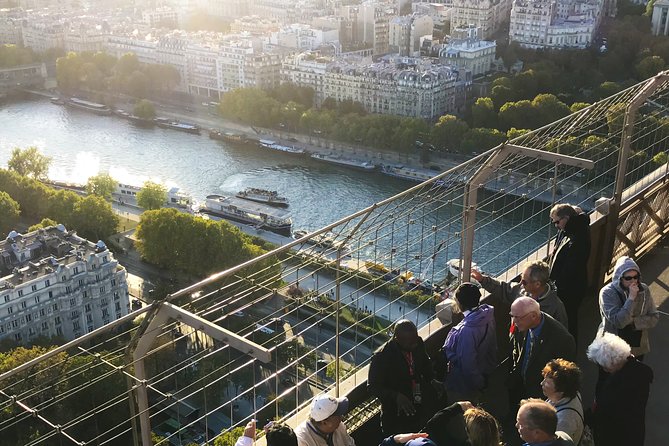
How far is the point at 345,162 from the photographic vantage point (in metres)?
12.4

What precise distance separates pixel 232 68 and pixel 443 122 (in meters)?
6.14

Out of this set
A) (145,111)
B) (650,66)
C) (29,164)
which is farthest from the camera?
(145,111)

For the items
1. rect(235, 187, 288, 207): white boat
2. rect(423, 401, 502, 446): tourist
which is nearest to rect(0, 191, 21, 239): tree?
rect(235, 187, 288, 207): white boat

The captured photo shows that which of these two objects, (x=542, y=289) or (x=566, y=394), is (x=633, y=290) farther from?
(x=566, y=394)

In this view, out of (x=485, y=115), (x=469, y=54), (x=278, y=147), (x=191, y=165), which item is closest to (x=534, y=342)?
(x=191, y=165)

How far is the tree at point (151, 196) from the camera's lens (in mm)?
10220

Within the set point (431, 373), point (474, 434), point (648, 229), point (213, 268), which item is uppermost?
point (474, 434)

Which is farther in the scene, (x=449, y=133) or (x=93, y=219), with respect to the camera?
(x=449, y=133)

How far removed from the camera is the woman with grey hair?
3.67ft

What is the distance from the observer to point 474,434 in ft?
3.03

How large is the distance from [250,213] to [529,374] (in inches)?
345

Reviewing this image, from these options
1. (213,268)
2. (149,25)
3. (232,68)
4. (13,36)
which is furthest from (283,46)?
(213,268)

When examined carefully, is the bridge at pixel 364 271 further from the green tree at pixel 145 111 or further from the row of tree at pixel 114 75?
the row of tree at pixel 114 75

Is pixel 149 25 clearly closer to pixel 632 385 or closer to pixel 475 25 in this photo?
pixel 475 25
